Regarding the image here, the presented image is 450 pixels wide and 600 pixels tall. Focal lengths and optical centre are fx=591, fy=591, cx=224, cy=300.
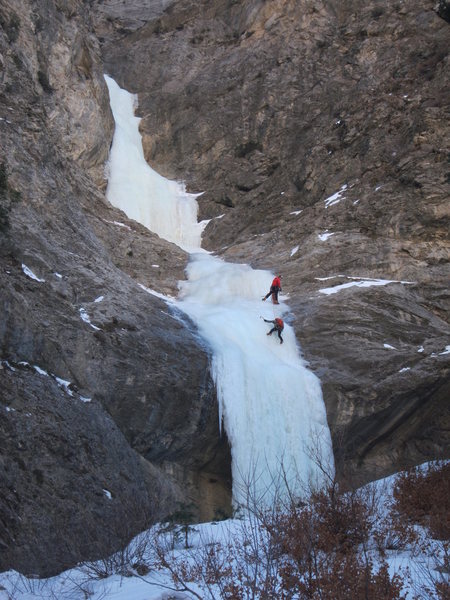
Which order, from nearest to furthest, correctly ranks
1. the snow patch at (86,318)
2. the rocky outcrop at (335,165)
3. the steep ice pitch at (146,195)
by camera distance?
the snow patch at (86,318) → the rocky outcrop at (335,165) → the steep ice pitch at (146,195)

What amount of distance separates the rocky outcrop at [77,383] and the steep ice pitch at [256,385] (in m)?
0.55

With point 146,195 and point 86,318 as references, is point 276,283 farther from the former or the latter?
point 146,195

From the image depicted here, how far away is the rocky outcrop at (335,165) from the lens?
14.7 meters

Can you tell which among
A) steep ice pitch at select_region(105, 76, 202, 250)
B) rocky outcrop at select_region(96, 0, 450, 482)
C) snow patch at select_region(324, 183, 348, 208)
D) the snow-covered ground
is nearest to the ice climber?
rocky outcrop at select_region(96, 0, 450, 482)

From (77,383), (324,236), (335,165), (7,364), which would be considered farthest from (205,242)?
(7,364)

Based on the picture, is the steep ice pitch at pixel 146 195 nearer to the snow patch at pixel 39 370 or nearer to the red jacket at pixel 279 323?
the red jacket at pixel 279 323

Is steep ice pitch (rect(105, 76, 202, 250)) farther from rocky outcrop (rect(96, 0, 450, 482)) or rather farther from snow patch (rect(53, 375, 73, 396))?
snow patch (rect(53, 375, 73, 396))

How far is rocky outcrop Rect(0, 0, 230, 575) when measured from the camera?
8250mm

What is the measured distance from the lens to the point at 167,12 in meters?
41.2

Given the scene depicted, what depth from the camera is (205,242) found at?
26.3 metres

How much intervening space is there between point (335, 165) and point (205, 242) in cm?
649

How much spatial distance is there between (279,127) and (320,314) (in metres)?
16.0

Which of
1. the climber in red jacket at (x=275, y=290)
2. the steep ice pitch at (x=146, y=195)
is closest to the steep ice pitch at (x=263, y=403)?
the climber in red jacket at (x=275, y=290)

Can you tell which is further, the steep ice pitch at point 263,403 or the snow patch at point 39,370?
the steep ice pitch at point 263,403
